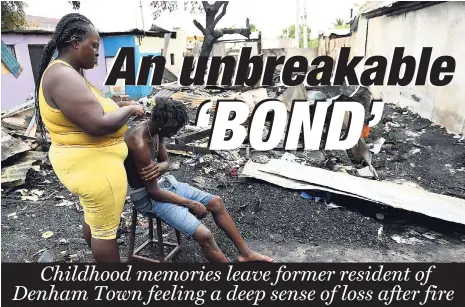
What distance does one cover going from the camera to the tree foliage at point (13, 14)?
1227 cm

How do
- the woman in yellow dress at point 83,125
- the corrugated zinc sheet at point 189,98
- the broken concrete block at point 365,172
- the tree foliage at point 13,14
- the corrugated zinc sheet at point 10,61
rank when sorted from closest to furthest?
the woman in yellow dress at point 83,125 < the broken concrete block at point 365,172 < the corrugated zinc sheet at point 10,61 < the corrugated zinc sheet at point 189,98 < the tree foliage at point 13,14

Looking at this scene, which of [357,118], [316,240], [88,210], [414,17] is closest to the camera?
[88,210]

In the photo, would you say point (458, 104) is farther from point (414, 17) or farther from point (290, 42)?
point (290, 42)

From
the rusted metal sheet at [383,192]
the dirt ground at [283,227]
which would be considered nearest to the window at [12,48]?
the dirt ground at [283,227]

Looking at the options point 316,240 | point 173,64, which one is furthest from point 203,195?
point 173,64

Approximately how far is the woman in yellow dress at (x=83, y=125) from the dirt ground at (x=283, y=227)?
1242 mm

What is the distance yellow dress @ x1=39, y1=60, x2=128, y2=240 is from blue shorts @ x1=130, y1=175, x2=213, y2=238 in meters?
0.45

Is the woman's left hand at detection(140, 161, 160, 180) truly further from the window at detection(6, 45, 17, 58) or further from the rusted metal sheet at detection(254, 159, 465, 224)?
the window at detection(6, 45, 17, 58)

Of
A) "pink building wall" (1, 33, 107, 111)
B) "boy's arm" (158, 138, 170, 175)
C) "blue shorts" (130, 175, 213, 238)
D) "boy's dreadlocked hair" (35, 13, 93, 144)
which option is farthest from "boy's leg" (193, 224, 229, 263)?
"pink building wall" (1, 33, 107, 111)

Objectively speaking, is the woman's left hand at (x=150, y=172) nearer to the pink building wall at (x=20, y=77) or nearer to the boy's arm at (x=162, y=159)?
the boy's arm at (x=162, y=159)

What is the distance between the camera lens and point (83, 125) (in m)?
1.95

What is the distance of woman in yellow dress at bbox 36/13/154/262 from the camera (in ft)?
6.34

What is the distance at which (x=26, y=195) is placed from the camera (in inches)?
187

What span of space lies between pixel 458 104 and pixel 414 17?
132 inches
